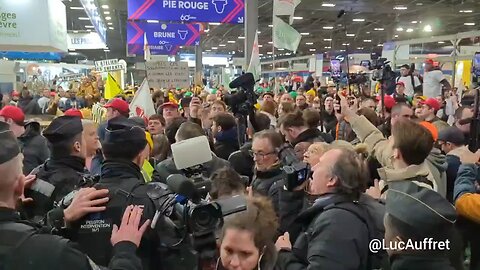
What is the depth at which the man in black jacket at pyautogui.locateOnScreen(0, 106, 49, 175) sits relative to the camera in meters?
4.78

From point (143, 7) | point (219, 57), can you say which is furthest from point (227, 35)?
point (143, 7)

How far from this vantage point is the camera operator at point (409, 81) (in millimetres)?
9641

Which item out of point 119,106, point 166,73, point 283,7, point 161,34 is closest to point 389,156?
point 119,106

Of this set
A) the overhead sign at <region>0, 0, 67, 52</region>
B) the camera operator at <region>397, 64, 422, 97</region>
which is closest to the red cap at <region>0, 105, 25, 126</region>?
the overhead sign at <region>0, 0, 67, 52</region>

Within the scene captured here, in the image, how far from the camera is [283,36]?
8375 mm

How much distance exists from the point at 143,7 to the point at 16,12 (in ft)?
12.1

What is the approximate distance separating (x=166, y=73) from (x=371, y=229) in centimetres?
744

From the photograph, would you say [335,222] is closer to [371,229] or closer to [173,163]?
[371,229]

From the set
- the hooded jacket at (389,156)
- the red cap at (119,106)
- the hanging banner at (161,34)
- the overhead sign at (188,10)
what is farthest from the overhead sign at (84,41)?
→ the hooded jacket at (389,156)

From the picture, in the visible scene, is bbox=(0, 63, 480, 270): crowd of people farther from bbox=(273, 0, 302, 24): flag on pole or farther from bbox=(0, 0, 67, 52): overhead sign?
bbox=(273, 0, 302, 24): flag on pole

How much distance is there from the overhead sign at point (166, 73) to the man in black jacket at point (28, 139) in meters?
3.96

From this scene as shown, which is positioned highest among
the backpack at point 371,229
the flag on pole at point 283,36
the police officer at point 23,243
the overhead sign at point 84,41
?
the overhead sign at point 84,41

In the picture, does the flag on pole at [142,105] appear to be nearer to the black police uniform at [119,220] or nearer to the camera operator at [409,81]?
the black police uniform at [119,220]

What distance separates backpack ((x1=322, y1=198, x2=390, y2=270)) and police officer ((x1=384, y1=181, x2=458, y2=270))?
0.15 m
